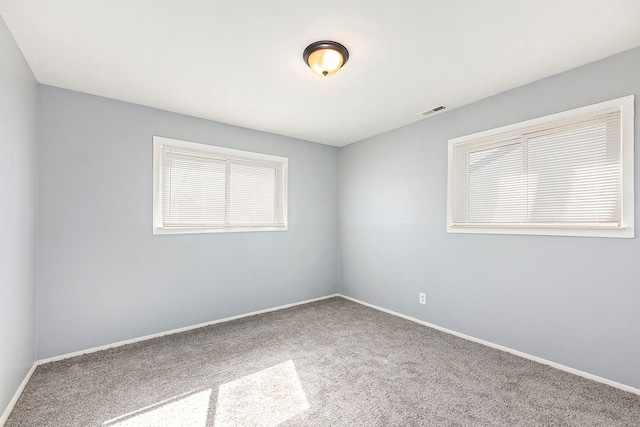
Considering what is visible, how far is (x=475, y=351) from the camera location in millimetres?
2760

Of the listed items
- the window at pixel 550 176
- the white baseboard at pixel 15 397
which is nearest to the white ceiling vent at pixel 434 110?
the window at pixel 550 176

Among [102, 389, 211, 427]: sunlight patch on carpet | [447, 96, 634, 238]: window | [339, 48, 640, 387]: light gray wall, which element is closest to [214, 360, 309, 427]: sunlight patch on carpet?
[102, 389, 211, 427]: sunlight patch on carpet

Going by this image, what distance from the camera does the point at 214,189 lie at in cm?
358

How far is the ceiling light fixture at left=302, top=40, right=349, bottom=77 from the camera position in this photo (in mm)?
2027

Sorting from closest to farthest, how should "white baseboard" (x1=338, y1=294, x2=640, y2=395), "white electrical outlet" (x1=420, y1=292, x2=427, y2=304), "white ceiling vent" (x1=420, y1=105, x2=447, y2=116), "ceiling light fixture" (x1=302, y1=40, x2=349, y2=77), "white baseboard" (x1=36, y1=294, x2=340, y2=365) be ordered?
"ceiling light fixture" (x1=302, y1=40, x2=349, y2=77)
"white baseboard" (x1=338, y1=294, x2=640, y2=395)
"white baseboard" (x1=36, y1=294, x2=340, y2=365)
"white ceiling vent" (x1=420, y1=105, x2=447, y2=116)
"white electrical outlet" (x1=420, y1=292, x2=427, y2=304)

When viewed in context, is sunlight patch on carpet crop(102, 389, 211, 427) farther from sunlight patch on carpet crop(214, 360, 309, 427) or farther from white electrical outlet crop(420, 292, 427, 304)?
white electrical outlet crop(420, 292, 427, 304)

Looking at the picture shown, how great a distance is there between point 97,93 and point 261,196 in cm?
201

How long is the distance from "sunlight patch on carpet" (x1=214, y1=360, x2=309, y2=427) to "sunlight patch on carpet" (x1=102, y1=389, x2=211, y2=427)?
108 mm

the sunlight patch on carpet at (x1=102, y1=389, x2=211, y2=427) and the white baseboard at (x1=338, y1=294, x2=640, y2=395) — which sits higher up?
the white baseboard at (x1=338, y1=294, x2=640, y2=395)

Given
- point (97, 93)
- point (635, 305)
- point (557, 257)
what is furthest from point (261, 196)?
point (635, 305)

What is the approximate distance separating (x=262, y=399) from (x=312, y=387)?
38 centimetres

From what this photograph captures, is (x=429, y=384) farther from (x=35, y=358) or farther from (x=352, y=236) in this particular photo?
(x=35, y=358)

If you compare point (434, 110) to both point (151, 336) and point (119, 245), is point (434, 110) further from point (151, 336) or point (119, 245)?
point (151, 336)

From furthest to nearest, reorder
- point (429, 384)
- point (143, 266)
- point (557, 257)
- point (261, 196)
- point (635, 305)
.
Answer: point (261, 196)
point (143, 266)
point (557, 257)
point (429, 384)
point (635, 305)
